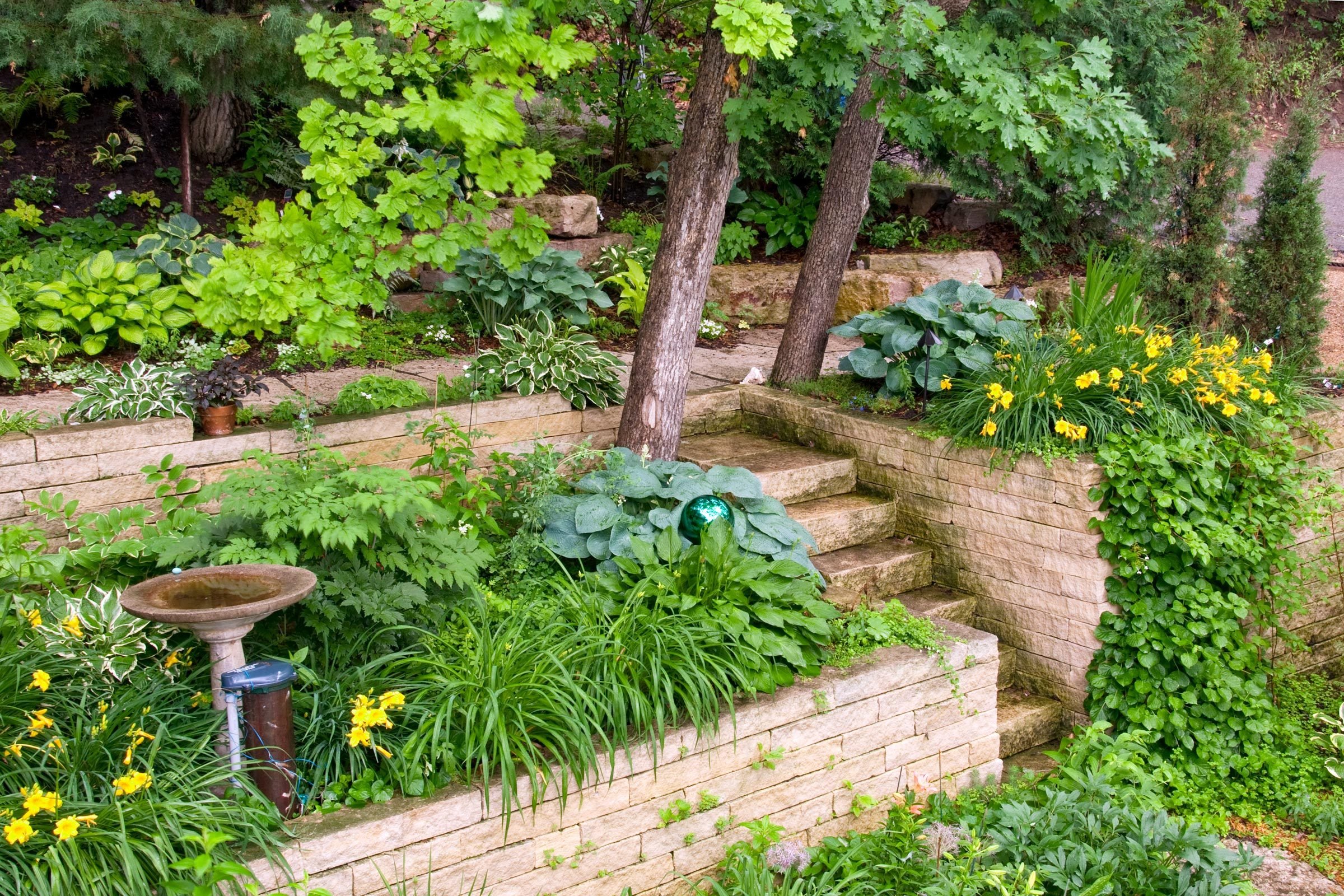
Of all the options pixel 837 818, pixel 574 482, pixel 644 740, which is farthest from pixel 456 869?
pixel 574 482

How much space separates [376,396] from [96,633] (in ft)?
6.21

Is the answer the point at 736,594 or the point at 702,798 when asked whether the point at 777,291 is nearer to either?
the point at 736,594

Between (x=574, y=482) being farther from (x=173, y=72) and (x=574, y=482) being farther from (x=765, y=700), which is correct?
(x=173, y=72)

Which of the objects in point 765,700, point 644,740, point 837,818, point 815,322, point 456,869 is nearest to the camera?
point 456,869

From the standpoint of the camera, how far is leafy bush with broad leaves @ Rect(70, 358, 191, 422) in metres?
4.22

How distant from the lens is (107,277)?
16.5 feet

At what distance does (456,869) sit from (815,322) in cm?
356

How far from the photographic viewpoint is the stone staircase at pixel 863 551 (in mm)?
4500

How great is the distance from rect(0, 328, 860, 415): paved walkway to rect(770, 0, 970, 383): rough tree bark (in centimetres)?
40

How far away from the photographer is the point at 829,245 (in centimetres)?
560

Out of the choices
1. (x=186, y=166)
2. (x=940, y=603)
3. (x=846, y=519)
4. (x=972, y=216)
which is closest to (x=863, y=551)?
(x=846, y=519)

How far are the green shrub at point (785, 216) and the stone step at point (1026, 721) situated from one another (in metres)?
4.00

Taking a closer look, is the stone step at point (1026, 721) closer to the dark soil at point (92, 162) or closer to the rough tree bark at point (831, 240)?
the rough tree bark at point (831, 240)

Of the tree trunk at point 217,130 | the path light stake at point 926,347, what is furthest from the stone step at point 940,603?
the tree trunk at point 217,130
